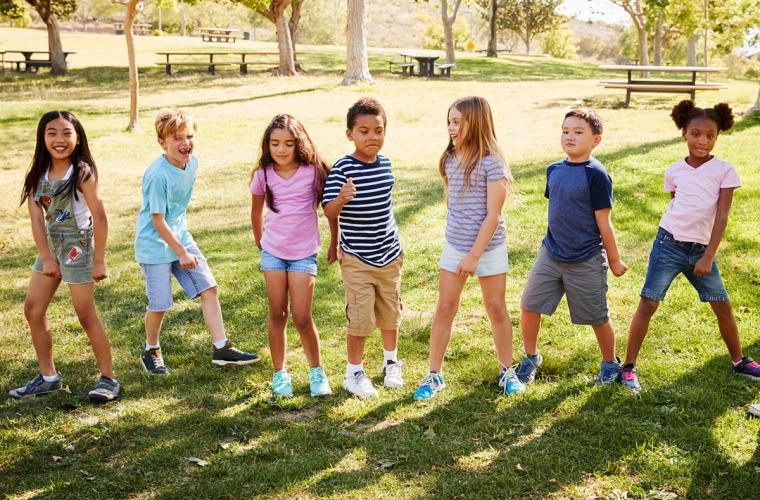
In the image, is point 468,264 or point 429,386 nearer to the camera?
point 468,264

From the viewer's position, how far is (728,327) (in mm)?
4543

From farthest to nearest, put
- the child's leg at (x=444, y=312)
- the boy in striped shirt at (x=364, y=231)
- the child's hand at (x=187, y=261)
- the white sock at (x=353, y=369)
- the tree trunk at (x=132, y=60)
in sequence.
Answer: the tree trunk at (x=132, y=60) → the child's hand at (x=187, y=261) → the white sock at (x=353, y=369) → the child's leg at (x=444, y=312) → the boy in striped shirt at (x=364, y=231)

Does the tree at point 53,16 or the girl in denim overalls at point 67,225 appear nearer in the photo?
the girl in denim overalls at point 67,225

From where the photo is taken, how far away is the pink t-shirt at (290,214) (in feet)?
14.5

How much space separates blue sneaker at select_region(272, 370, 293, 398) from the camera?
453cm

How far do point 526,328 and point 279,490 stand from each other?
1.86 meters

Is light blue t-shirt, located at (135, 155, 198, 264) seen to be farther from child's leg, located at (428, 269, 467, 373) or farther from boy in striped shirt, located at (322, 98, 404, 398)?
child's leg, located at (428, 269, 467, 373)

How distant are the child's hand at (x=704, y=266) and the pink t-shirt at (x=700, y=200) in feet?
0.37

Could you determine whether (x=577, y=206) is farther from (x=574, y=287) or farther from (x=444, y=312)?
(x=444, y=312)

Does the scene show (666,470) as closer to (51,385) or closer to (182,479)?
(182,479)

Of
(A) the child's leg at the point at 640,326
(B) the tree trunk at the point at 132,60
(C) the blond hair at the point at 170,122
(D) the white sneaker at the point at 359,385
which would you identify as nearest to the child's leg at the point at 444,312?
(D) the white sneaker at the point at 359,385

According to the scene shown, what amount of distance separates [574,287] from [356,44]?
63.9 ft

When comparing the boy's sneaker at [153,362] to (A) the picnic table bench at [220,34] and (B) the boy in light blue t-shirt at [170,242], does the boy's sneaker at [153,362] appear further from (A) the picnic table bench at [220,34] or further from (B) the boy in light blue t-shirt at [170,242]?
(A) the picnic table bench at [220,34]

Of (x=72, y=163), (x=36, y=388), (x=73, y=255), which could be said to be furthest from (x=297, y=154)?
(x=36, y=388)
